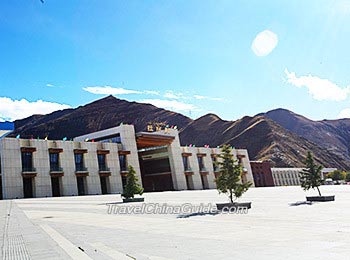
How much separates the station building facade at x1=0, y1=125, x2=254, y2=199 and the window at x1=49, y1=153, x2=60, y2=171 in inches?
3.3

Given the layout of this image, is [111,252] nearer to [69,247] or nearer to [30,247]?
[69,247]

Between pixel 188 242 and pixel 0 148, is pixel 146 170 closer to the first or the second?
pixel 0 148

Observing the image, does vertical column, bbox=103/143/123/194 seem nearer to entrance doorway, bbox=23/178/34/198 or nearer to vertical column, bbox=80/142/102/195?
vertical column, bbox=80/142/102/195

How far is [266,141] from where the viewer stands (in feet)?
515

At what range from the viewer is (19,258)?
6922 mm

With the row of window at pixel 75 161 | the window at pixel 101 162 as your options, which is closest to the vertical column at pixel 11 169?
the row of window at pixel 75 161

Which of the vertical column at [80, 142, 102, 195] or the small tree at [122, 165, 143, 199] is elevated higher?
the vertical column at [80, 142, 102, 195]

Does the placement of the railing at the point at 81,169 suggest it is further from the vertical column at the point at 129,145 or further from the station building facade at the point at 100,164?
the vertical column at the point at 129,145

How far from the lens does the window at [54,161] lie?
58.1 m

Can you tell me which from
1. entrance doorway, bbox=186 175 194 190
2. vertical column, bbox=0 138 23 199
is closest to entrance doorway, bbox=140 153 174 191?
entrance doorway, bbox=186 175 194 190

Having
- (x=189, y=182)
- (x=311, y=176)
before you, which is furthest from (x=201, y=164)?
(x=311, y=176)

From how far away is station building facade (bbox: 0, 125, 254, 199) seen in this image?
53.8 metres

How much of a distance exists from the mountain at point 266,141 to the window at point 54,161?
99.6 metres

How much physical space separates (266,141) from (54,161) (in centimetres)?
11828
